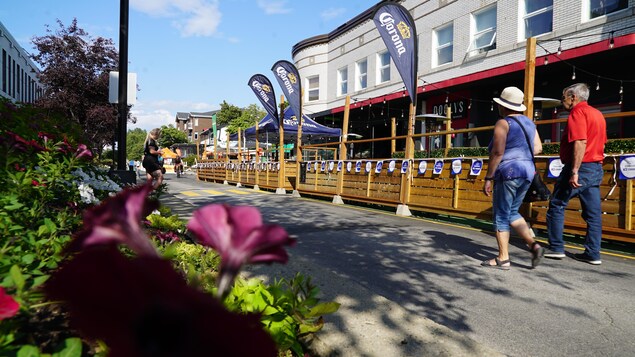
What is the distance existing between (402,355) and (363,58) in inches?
804

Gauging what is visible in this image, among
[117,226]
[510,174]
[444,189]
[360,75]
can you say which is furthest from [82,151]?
[360,75]

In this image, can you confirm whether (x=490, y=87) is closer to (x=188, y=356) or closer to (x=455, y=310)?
(x=455, y=310)

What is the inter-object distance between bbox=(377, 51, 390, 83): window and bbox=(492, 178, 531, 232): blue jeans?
16.2 m

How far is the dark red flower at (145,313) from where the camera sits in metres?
0.34

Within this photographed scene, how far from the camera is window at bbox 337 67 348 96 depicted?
74.8 ft

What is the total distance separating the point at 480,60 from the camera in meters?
14.7

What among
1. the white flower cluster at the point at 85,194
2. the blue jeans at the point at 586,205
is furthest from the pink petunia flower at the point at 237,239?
the blue jeans at the point at 586,205

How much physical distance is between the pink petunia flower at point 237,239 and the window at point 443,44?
1744 centimetres

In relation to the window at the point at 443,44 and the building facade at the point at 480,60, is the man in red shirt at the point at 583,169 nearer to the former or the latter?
the building facade at the point at 480,60

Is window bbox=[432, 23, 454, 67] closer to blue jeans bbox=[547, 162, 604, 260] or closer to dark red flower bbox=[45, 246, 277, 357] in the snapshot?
blue jeans bbox=[547, 162, 604, 260]

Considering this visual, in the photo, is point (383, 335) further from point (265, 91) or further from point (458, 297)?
point (265, 91)

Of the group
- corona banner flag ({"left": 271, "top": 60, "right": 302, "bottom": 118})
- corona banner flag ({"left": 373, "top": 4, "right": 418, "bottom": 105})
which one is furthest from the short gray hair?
corona banner flag ({"left": 271, "top": 60, "right": 302, "bottom": 118})

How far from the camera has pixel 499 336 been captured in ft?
8.22

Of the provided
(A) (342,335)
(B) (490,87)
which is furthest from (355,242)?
(B) (490,87)
